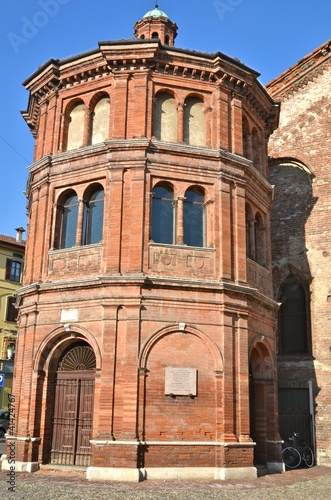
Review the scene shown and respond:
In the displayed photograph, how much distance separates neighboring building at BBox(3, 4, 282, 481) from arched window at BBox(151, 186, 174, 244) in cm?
4

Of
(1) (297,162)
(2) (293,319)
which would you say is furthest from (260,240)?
(1) (297,162)

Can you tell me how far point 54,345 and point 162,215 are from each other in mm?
4918

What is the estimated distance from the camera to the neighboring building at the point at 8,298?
42875 millimetres

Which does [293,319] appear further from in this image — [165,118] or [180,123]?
[165,118]

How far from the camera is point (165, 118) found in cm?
1730

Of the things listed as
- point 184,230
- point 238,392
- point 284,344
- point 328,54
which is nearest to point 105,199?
point 184,230

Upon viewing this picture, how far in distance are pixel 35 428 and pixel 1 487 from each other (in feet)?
9.47

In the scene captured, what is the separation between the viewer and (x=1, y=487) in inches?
502

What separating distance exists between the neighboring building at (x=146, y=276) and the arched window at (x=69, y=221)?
0.14ft

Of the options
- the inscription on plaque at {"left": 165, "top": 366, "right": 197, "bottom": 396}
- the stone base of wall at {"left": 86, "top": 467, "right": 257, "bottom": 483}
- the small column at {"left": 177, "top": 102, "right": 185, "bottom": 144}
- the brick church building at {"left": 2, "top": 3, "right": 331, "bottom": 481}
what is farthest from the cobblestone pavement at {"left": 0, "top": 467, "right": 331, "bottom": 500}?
the small column at {"left": 177, "top": 102, "right": 185, "bottom": 144}

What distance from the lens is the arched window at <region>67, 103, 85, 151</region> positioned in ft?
58.3

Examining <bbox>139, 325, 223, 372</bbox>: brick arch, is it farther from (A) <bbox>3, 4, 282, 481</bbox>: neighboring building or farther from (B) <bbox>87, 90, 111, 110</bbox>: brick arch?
(B) <bbox>87, 90, 111, 110</bbox>: brick arch

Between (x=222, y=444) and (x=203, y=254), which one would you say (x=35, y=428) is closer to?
(x=222, y=444)

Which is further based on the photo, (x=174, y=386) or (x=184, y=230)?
(x=184, y=230)
